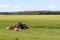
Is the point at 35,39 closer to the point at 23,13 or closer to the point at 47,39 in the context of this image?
the point at 47,39

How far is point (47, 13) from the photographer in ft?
390

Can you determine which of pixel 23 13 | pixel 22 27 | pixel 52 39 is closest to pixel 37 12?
pixel 23 13

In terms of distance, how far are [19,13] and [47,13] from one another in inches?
653

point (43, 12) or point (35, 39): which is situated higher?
point (35, 39)

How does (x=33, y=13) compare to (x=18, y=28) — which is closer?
(x=18, y=28)

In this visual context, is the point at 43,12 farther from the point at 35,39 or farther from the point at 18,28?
the point at 35,39

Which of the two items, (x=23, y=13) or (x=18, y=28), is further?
(x=23, y=13)

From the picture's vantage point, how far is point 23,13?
420 feet

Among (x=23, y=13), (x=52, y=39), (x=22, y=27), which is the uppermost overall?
(x=52, y=39)

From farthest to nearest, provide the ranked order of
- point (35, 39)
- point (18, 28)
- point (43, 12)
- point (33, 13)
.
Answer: point (33, 13)
point (43, 12)
point (18, 28)
point (35, 39)

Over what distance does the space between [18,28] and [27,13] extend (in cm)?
9873

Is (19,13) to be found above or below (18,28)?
below

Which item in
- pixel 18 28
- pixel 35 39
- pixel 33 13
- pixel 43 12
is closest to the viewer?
pixel 35 39

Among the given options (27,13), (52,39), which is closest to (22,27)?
(52,39)
